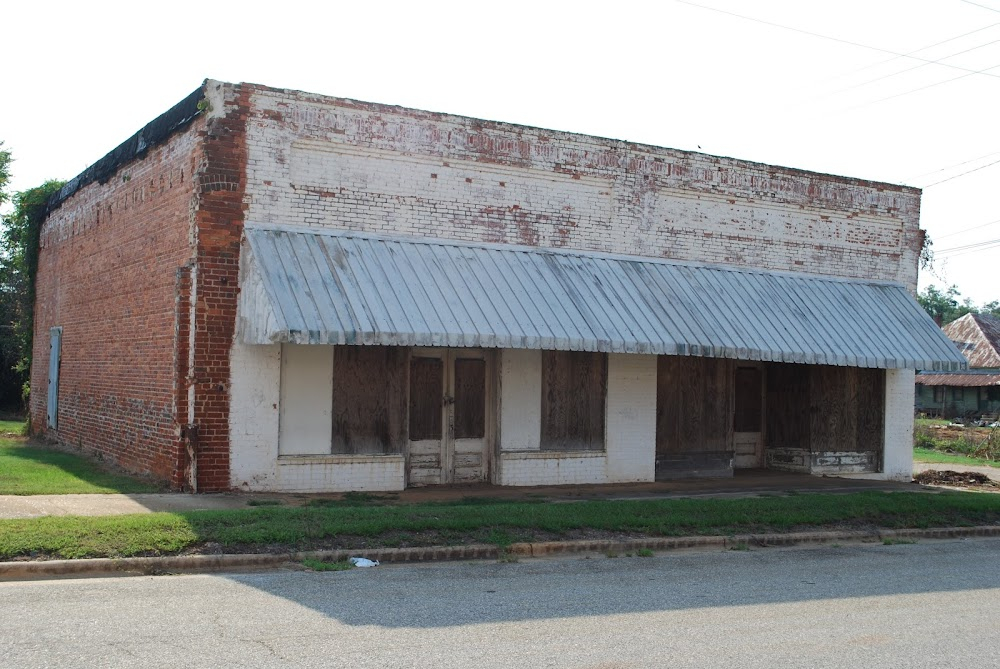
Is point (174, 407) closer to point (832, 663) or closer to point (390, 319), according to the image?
point (390, 319)

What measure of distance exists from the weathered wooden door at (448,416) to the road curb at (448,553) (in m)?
4.47

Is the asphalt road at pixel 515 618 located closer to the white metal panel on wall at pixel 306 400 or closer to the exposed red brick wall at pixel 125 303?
the white metal panel on wall at pixel 306 400

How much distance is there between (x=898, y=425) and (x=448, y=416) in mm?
9143

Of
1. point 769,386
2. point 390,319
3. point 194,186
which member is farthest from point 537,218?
point 769,386

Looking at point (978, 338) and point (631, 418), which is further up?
point (978, 338)

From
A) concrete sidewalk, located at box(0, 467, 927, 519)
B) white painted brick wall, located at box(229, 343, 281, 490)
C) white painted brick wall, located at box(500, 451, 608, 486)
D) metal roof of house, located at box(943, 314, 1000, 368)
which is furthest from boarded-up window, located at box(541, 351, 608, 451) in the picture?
metal roof of house, located at box(943, 314, 1000, 368)

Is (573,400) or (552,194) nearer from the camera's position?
(552,194)

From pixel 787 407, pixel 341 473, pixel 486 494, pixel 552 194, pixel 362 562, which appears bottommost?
pixel 362 562

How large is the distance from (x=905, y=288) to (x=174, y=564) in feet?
49.2

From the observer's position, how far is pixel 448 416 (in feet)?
49.6

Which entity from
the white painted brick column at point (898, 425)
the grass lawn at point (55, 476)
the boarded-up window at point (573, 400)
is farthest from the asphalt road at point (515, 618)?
the white painted brick column at point (898, 425)

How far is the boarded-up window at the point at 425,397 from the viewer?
14.8 meters

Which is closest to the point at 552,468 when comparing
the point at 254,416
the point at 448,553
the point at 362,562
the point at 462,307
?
the point at 462,307

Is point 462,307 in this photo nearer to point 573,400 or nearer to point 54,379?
point 573,400
